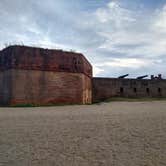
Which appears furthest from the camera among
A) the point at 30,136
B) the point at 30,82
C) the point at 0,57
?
the point at 0,57

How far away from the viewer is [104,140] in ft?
17.2

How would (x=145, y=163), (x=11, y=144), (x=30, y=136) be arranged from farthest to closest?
1. (x=30, y=136)
2. (x=11, y=144)
3. (x=145, y=163)

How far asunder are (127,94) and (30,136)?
20011mm

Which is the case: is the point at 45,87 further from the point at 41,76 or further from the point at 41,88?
the point at 41,76

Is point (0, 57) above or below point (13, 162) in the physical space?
above

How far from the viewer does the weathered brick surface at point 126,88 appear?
2383 cm

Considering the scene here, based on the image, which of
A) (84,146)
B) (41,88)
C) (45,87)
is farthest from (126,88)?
(84,146)

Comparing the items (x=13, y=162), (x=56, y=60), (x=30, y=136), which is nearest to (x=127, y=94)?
(x=56, y=60)

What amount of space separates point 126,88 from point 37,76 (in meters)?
11.4

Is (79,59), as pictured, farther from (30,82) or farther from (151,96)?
(151,96)

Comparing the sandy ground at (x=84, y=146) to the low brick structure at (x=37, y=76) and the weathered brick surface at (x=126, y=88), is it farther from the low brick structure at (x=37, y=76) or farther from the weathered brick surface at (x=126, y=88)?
the weathered brick surface at (x=126, y=88)

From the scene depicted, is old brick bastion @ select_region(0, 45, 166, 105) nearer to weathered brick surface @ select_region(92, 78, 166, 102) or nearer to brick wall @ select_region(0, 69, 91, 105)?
brick wall @ select_region(0, 69, 91, 105)

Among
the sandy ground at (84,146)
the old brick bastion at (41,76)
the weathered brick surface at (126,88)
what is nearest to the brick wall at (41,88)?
the old brick bastion at (41,76)

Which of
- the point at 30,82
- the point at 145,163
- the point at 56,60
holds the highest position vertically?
the point at 56,60
